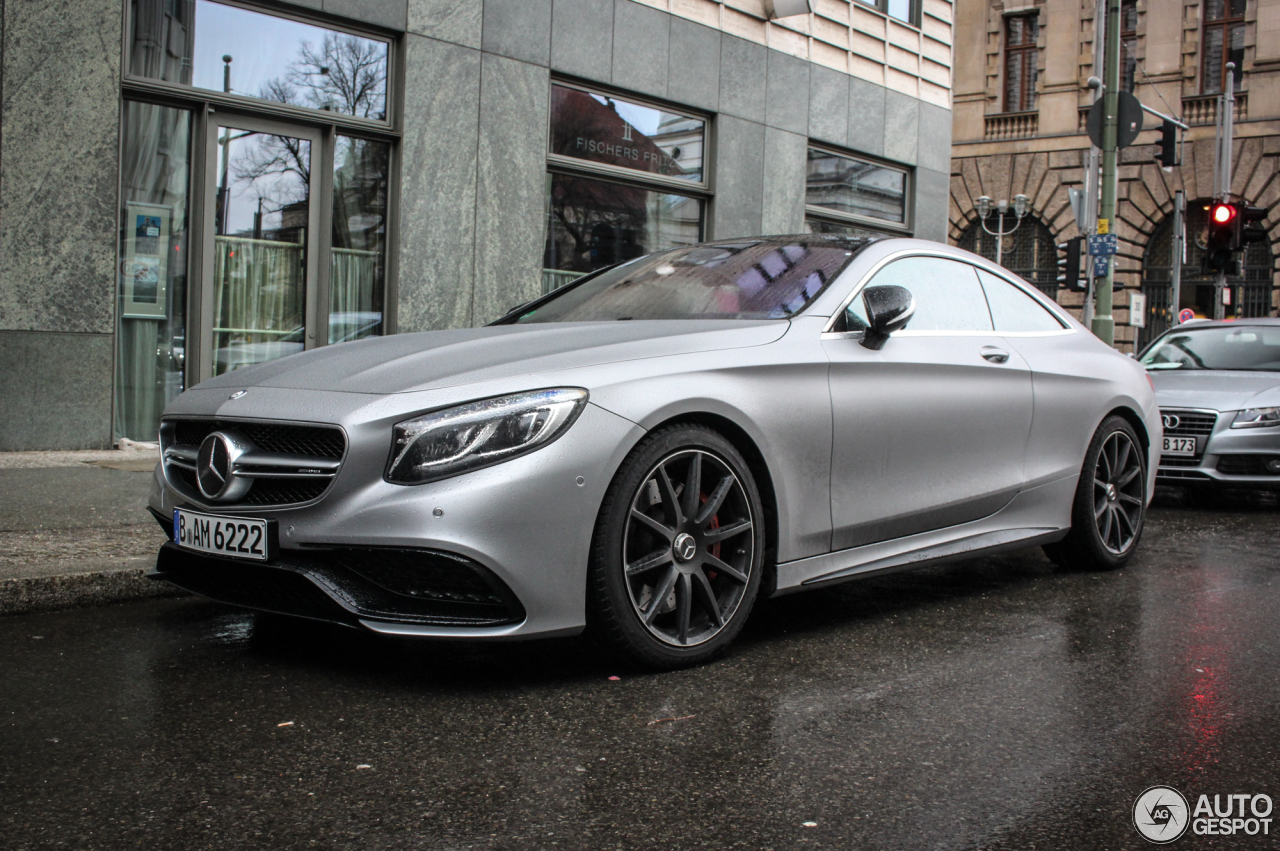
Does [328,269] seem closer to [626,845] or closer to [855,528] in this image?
[855,528]

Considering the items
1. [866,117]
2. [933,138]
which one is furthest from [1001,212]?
[866,117]

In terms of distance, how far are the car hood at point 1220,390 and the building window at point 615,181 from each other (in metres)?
4.97

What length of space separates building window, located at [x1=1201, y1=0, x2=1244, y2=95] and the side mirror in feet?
109

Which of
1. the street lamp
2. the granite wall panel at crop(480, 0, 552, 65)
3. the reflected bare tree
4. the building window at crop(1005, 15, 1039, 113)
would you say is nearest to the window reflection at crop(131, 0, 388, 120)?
the reflected bare tree

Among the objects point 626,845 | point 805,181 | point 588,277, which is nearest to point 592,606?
point 626,845

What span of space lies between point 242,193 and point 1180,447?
730 centimetres

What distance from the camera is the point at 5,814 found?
251 centimetres

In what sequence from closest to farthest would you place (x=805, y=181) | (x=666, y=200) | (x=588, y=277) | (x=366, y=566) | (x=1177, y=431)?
(x=366, y=566)
(x=588, y=277)
(x=1177, y=431)
(x=666, y=200)
(x=805, y=181)

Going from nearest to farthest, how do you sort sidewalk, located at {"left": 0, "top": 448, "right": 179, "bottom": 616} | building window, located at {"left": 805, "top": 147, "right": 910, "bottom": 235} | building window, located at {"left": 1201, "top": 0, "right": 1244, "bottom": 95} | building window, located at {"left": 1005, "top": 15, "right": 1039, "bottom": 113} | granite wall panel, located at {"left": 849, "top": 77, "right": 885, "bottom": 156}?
sidewalk, located at {"left": 0, "top": 448, "right": 179, "bottom": 616} < building window, located at {"left": 805, "top": 147, "right": 910, "bottom": 235} < granite wall panel, located at {"left": 849, "top": 77, "right": 885, "bottom": 156} < building window, located at {"left": 1201, "top": 0, "right": 1244, "bottom": 95} < building window, located at {"left": 1005, "top": 15, "right": 1039, "bottom": 113}

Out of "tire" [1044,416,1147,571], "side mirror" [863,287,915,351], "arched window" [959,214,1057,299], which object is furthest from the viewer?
"arched window" [959,214,1057,299]

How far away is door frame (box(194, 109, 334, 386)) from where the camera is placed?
9398mm

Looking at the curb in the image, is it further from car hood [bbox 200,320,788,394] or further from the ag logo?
the ag logo

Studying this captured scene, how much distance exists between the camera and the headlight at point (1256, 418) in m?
8.66

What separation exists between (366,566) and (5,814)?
1.07m
